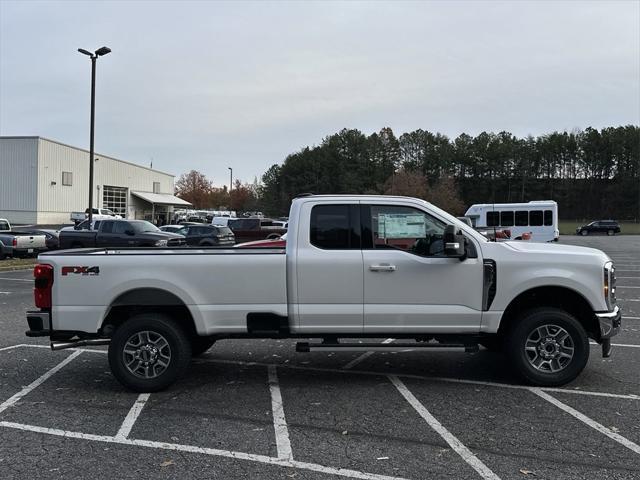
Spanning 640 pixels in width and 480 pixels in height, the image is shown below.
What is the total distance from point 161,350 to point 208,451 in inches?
66.1

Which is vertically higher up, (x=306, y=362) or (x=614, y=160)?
(x=614, y=160)

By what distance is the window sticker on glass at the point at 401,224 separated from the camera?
591cm

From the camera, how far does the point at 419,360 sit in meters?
7.17

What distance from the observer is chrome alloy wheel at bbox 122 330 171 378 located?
5723 mm

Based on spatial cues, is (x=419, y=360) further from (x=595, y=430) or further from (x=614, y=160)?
(x=614, y=160)

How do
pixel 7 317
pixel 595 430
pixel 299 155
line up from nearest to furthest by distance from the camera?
pixel 595 430, pixel 7 317, pixel 299 155

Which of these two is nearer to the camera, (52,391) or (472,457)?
(472,457)

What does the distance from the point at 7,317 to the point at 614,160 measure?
10961 centimetres

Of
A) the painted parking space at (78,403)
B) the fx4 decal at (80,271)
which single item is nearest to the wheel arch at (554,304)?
the painted parking space at (78,403)

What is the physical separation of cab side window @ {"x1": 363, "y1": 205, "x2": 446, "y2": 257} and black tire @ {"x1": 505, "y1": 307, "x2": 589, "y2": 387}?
3.93ft

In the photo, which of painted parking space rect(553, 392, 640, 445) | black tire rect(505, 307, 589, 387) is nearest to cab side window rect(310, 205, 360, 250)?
black tire rect(505, 307, 589, 387)

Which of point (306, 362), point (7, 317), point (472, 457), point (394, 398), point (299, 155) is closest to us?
point (472, 457)

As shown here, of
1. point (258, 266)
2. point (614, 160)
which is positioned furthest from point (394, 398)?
point (614, 160)

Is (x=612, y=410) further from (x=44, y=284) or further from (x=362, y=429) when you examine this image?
(x=44, y=284)
